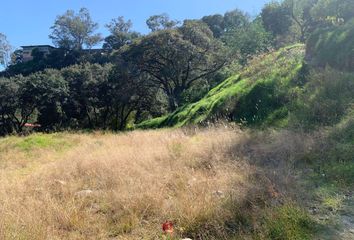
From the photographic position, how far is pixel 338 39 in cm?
1018

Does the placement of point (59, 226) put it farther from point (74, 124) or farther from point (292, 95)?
point (74, 124)

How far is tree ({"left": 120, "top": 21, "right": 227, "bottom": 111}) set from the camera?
93.4 feet

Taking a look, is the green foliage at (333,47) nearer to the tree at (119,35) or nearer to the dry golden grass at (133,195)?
the dry golden grass at (133,195)

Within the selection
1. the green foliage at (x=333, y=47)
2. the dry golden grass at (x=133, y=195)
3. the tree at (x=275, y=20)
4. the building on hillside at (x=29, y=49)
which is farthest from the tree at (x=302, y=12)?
the building on hillside at (x=29, y=49)

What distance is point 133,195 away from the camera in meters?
4.56

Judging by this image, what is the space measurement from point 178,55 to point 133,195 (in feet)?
82.1

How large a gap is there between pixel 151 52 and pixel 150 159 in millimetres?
23666

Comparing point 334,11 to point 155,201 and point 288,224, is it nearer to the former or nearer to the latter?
point 155,201

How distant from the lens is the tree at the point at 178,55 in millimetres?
28473

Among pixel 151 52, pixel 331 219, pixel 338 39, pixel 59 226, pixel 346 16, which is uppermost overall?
pixel 151 52

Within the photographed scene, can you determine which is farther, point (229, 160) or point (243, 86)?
point (243, 86)

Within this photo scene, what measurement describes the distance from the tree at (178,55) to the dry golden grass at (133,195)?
22.0 meters

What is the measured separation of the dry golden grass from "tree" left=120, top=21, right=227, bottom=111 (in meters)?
22.0

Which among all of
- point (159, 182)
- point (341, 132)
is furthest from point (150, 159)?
point (341, 132)
